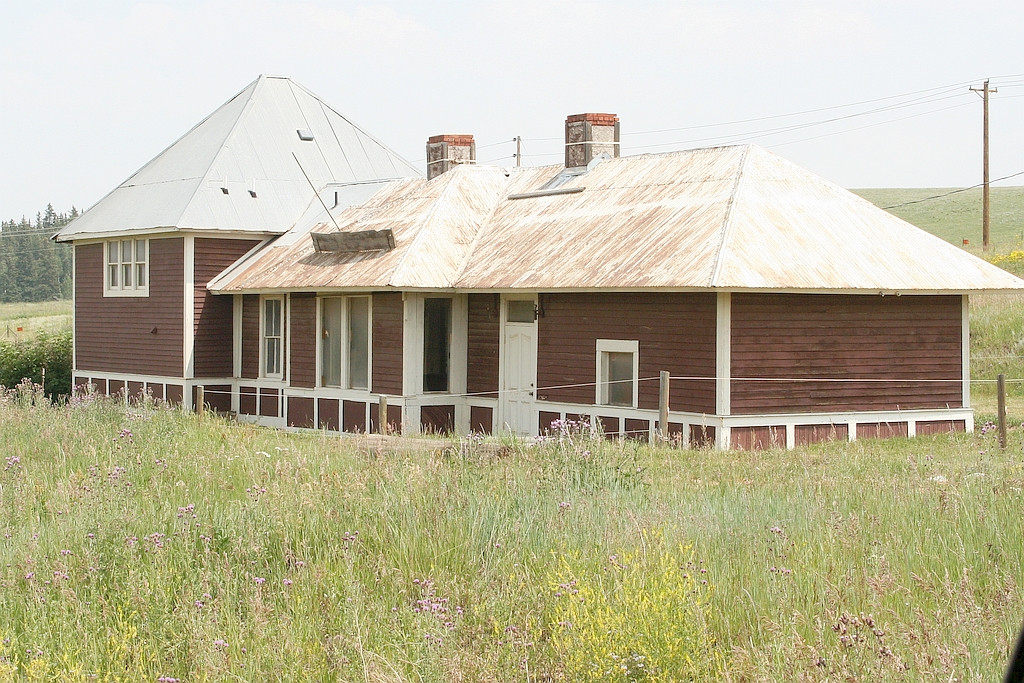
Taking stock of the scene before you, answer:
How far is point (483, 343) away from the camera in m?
23.6

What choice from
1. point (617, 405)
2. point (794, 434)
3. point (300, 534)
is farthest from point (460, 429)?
point (300, 534)

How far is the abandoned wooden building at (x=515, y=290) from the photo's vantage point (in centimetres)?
1923

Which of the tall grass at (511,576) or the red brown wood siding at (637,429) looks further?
the red brown wood siding at (637,429)

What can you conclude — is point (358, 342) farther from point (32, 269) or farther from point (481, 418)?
point (32, 269)

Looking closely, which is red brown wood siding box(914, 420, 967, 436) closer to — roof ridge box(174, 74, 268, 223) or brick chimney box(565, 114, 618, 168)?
brick chimney box(565, 114, 618, 168)

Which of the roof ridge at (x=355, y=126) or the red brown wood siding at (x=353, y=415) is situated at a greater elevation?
the roof ridge at (x=355, y=126)

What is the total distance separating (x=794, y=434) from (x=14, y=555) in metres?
13.3

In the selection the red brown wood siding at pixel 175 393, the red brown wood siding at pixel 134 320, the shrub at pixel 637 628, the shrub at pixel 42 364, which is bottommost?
the shrub at pixel 637 628

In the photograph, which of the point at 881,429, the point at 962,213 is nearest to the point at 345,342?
the point at 881,429

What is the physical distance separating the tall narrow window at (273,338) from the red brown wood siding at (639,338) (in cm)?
737

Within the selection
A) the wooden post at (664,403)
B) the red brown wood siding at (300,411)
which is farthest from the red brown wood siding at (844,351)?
the red brown wood siding at (300,411)

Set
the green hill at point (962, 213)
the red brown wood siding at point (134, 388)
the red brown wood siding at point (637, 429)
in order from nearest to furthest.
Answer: the red brown wood siding at point (637, 429), the red brown wood siding at point (134, 388), the green hill at point (962, 213)

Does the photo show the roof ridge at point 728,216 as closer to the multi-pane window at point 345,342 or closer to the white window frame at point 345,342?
the white window frame at point 345,342

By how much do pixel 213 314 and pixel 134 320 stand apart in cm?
231
